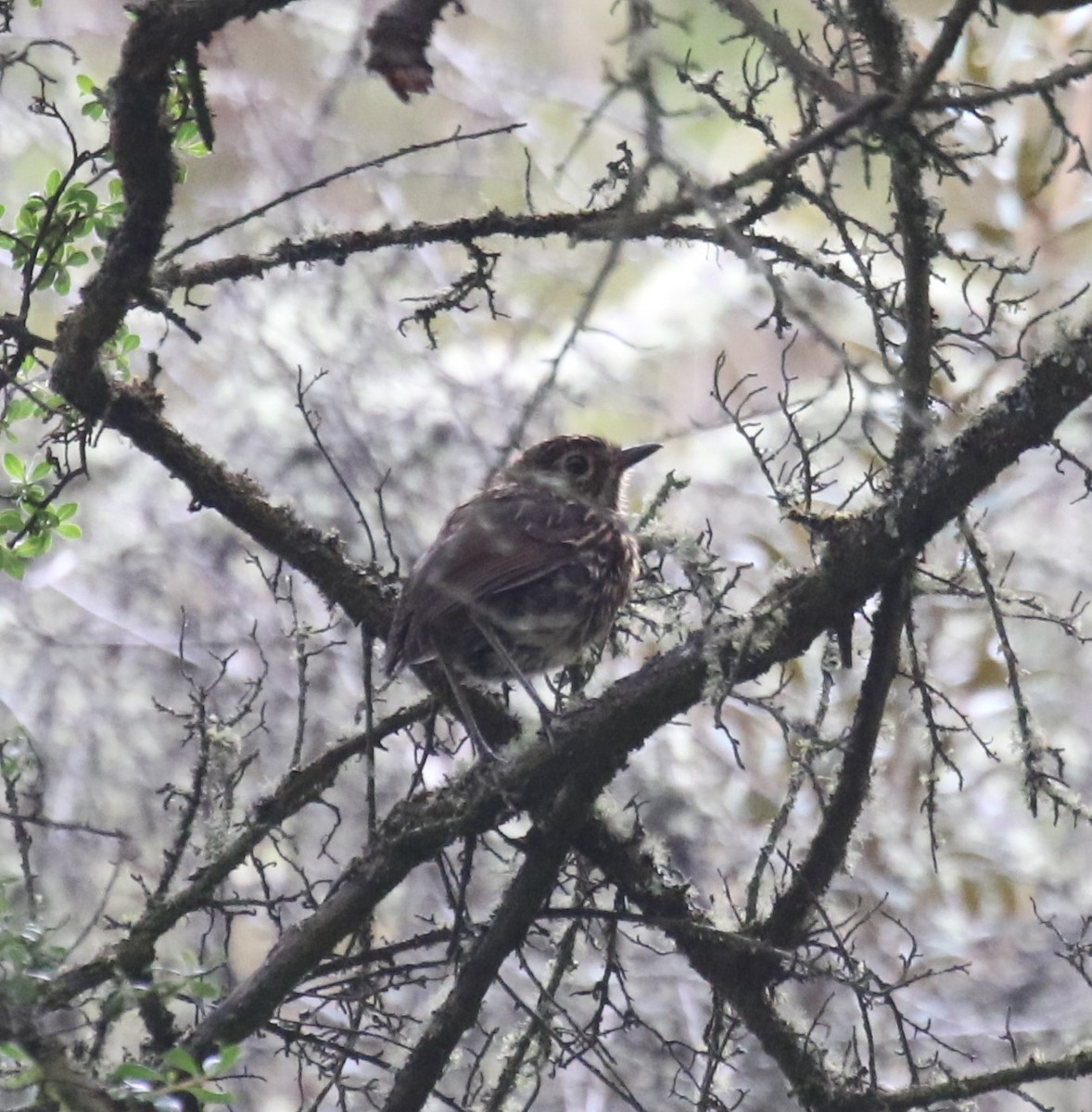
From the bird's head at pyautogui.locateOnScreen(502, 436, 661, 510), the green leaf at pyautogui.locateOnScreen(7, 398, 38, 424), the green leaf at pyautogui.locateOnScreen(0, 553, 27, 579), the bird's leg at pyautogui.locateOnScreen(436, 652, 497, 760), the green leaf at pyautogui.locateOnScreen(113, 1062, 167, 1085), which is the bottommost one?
the green leaf at pyautogui.locateOnScreen(113, 1062, 167, 1085)

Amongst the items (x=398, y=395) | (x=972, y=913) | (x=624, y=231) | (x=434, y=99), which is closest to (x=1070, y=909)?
(x=972, y=913)

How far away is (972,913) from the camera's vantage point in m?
6.61

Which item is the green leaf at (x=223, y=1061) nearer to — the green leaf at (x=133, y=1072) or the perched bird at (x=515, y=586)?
the green leaf at (x=133, y=1072)

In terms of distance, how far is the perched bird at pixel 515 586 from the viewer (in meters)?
A: 3.58

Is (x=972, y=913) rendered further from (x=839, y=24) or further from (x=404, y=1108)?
(x=839, y=24)

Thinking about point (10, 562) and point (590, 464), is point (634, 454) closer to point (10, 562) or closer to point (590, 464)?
point (590, 464)

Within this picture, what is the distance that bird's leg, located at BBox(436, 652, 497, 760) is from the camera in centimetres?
343

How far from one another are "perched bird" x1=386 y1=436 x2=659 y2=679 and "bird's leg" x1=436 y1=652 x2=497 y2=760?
1 cm

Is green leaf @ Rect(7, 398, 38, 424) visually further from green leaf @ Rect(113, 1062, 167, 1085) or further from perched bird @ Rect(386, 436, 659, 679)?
green leaf @ Rect(113, 1062, 167, 1085)

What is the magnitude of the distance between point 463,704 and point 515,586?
66 centimetres

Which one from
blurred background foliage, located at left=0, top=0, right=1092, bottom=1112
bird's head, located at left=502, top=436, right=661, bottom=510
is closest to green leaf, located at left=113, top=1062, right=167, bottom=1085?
bird's head, located at left=502, top=436, right=661, bottom=510

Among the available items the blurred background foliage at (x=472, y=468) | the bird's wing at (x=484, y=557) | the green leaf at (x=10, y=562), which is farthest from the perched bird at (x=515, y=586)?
the blurred background foliage at (x=472, y=468)

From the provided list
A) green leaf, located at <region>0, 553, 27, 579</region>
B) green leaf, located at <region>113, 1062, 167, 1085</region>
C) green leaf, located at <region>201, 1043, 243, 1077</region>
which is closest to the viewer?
green leaf, located at <region>113, 1062, 167, 1085</region>

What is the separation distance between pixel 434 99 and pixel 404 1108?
17.5ft
